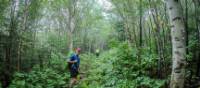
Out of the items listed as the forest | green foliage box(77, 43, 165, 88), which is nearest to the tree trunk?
the forest

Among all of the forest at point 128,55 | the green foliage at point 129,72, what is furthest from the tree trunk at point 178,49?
the green foliage at point 129,72

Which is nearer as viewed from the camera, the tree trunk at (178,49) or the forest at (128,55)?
the tree trunk at (178,49)

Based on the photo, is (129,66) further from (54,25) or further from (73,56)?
(54,25)

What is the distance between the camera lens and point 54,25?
29.6 meters

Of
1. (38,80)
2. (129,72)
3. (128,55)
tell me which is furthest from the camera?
(38,80)

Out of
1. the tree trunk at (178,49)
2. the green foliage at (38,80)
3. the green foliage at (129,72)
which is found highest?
the tree trunk at (178,49)

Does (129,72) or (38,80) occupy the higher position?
(129,72)

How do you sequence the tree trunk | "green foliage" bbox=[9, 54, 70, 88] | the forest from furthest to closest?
"green foliage" bbox=[9, 54, 70, 88]
the forest
the tree trunk

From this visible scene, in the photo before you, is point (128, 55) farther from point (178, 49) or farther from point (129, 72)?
point (178, 49)

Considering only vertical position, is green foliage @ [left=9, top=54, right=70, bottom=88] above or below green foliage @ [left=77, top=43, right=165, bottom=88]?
below

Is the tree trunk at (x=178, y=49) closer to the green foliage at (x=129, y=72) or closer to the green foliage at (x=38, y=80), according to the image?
the green foliage at (x=129, y=72)

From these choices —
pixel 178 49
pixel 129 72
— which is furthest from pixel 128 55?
pixel 178 49

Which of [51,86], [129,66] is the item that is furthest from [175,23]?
[51,86]

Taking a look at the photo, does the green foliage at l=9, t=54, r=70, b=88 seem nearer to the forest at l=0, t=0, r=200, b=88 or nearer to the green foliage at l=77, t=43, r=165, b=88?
the forest at l=0, t=0, r=200, b=88
